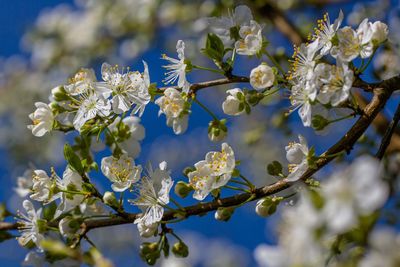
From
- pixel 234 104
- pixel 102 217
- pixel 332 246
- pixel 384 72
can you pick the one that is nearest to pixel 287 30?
pixel 384 72

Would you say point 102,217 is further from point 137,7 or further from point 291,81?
point 137,7

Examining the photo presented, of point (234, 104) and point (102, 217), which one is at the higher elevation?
point (234, 104)

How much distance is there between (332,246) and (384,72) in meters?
1.49

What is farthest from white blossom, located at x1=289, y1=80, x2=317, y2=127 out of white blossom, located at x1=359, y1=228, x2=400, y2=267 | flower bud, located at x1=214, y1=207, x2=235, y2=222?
white blossom, located at x1=359, y1=228, x2=400, y2=267

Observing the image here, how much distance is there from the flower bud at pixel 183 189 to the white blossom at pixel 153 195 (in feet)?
0.11

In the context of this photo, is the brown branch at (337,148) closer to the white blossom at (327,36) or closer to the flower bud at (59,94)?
the white blossom at (327,36)

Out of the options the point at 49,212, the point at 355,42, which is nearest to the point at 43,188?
the point at 49,212

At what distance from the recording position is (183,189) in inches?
65.1

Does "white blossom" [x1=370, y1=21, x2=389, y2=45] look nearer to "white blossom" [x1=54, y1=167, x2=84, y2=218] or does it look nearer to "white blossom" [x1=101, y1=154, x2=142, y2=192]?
"white blossom" [x1=101, y1=154, x2=142, y2=192]

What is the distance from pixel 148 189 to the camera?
1708 mm

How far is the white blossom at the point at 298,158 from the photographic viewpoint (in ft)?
5.06

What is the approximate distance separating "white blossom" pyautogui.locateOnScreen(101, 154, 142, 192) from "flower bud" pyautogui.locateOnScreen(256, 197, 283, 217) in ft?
1.06

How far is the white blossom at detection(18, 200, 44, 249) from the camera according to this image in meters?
1.70

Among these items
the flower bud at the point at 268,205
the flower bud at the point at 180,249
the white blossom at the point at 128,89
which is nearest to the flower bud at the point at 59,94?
the white blossom at the point at 128,89
